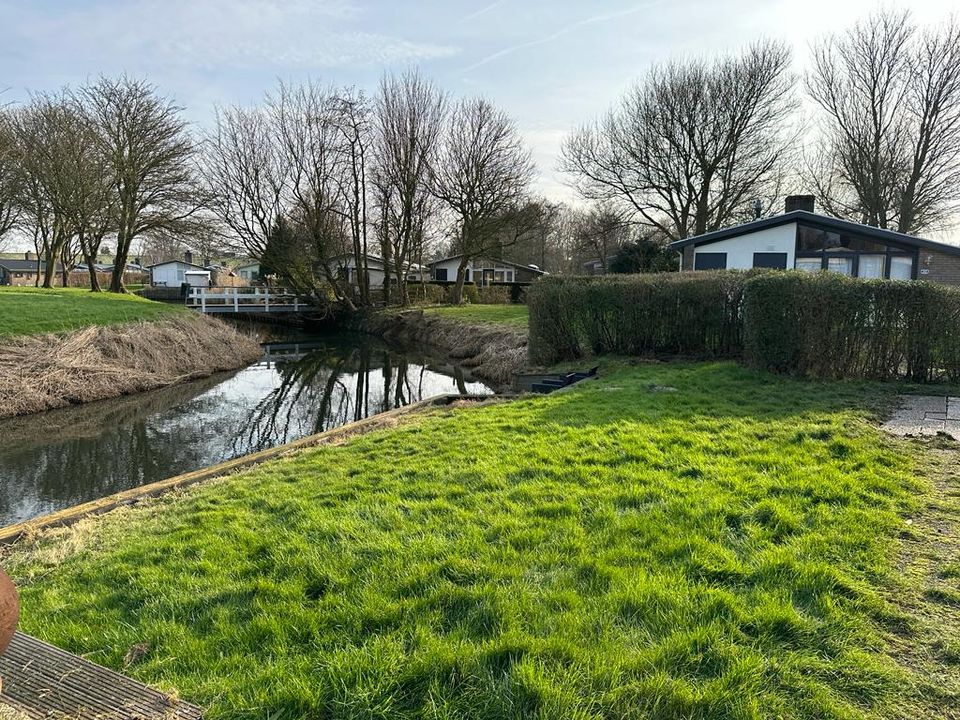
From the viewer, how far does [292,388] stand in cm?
1512

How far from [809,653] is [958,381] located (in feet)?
26.9

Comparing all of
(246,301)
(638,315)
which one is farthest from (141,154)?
(638,315)

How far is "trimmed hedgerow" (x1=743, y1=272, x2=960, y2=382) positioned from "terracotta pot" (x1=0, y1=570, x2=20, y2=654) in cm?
945

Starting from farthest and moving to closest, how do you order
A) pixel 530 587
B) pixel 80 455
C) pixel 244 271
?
pixel 244 271
pixel 80 455
pixel 530 587

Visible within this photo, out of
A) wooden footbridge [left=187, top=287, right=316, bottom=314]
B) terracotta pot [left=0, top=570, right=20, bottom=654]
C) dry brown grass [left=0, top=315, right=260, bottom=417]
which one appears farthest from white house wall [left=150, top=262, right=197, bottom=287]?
terracotta pot [left=0, top=570, right=20, bottom=654]

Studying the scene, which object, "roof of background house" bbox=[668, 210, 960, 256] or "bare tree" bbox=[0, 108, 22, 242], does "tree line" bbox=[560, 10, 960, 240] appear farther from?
"bare tree" bbox=[0, 108, 22, 242]

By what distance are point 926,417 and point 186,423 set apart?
38.3ft

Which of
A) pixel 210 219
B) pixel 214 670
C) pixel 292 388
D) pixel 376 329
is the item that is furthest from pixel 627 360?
pixel 210 219

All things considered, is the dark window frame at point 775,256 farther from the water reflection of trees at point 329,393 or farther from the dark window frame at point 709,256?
the water reflection of trees at point 329,393

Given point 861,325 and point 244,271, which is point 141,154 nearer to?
point 861,325

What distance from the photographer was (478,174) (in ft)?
99.7

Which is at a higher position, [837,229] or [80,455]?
[837,229]

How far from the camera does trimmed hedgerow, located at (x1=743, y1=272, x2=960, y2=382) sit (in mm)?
8391

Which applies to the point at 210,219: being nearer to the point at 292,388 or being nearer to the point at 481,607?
the point at 292,388
